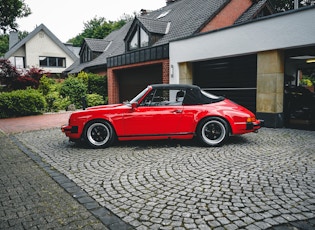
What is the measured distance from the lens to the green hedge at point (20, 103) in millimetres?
13906

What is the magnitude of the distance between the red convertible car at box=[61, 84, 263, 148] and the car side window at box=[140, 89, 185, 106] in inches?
0.9

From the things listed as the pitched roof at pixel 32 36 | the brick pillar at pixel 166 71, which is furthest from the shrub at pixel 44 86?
the pitched roof at pixel 32 36

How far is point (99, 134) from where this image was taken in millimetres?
6066

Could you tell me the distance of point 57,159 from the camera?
5246mm

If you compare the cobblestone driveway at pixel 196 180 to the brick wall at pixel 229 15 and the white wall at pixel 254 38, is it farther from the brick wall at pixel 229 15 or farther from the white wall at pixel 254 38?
the brick wall at pixel 229 15

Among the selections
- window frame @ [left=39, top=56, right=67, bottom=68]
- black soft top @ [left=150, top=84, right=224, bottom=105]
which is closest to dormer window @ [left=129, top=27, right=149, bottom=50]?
black soft top @ [left=150, top=84, right=224, bottom=105]

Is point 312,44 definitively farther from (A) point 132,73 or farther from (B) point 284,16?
(A) point 132,73

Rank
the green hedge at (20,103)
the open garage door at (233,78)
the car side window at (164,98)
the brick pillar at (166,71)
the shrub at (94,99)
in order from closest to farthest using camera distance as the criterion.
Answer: the car side window at (164,98) < the open garage door at (233,78) < the brick pillar at (166,71) < the green hedge at (20,103) < the shrub at (94,99)

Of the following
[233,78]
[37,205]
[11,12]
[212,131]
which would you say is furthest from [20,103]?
[11,12]

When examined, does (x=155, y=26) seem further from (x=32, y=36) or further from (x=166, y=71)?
(x=32, y=36)

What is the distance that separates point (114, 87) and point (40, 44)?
22.8 metres

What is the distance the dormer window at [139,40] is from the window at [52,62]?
23501 mm

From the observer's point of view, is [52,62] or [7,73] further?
[52,62]

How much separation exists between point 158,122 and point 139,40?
12.0 metres
